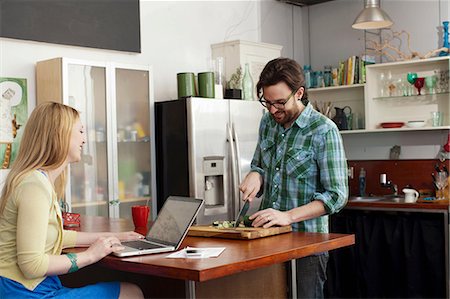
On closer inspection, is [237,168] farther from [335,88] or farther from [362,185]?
[335,88]

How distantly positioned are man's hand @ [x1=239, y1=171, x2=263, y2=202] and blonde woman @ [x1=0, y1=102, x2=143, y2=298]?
2.63ft

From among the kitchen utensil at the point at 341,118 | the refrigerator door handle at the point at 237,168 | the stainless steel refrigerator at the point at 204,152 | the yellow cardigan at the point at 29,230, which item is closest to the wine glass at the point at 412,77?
the kitchen utensil at the point at 341,118

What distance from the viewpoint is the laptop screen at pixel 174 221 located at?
250 cm

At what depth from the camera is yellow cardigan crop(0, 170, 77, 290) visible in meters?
2.22

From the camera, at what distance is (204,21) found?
5.91 m

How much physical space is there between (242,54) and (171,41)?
0.62 meters

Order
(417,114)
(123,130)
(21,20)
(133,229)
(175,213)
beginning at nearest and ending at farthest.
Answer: (175,213) < (133,229) < (21,20) < (123,130) < (417,114)

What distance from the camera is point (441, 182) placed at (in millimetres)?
5539

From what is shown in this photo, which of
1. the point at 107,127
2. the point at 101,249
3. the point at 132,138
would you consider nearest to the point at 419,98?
the point at 132,138

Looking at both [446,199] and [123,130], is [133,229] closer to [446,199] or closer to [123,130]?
[123,130]

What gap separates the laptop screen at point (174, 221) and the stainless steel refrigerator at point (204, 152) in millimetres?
2274

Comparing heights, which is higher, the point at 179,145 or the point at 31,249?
the point at 179,145

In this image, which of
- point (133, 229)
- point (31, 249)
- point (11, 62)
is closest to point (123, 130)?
point (11, 62)

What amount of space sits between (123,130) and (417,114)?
2.67 metres
